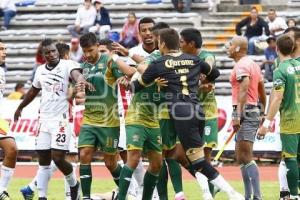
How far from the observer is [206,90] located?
16891 millimetres

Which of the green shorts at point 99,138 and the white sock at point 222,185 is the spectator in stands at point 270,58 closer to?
the green shorts at point 99,138

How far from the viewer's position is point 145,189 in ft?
52.7

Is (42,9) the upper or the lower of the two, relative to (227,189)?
upper

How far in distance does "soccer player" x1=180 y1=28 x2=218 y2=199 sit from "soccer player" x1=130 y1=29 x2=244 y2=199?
27.8 inches

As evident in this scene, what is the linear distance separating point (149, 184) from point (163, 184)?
2.78 ft

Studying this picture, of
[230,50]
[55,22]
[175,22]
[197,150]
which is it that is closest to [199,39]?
[230,50]

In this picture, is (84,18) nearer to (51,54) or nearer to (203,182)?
(51,54)

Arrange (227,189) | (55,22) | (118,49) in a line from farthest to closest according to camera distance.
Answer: (55,22) < (118,49) < (227,189)

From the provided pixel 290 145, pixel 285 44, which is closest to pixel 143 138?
pixel 290 145

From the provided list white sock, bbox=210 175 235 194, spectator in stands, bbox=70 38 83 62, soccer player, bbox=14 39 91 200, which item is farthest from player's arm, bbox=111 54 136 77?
spectator in stands, bbox=70 38 83 62

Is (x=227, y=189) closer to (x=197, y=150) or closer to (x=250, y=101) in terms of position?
(x=197, y=150)

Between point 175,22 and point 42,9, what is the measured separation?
6.10 metres

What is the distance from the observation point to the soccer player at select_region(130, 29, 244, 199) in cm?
1525

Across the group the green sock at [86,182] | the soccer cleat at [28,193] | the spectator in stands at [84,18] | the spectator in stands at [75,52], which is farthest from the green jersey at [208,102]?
the spectator in stands at [84,18]
